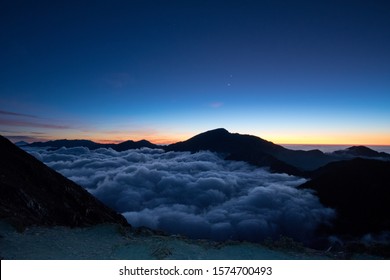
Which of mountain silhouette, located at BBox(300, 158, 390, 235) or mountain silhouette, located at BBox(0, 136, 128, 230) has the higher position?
mountain silhouette, located at BBox(0, 136, 128, 230)

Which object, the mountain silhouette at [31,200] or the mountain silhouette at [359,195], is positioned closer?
the mountain silhouette at [31,200]

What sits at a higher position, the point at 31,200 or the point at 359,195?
the point at 31,200

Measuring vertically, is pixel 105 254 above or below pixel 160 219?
above

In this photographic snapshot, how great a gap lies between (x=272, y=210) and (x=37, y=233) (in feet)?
643

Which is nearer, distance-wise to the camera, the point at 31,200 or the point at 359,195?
the point at 31,200

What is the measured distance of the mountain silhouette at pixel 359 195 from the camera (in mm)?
111438

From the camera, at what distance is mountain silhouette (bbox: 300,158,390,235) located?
366 feet

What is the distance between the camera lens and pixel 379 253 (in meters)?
8.84

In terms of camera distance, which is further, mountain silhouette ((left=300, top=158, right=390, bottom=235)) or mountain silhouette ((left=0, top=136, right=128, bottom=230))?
mountain silhouette ((left=300, top=158, right=390, bottom=235))

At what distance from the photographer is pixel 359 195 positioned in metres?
125

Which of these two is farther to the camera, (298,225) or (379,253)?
(298,225)

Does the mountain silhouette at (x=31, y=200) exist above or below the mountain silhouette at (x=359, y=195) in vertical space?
above
